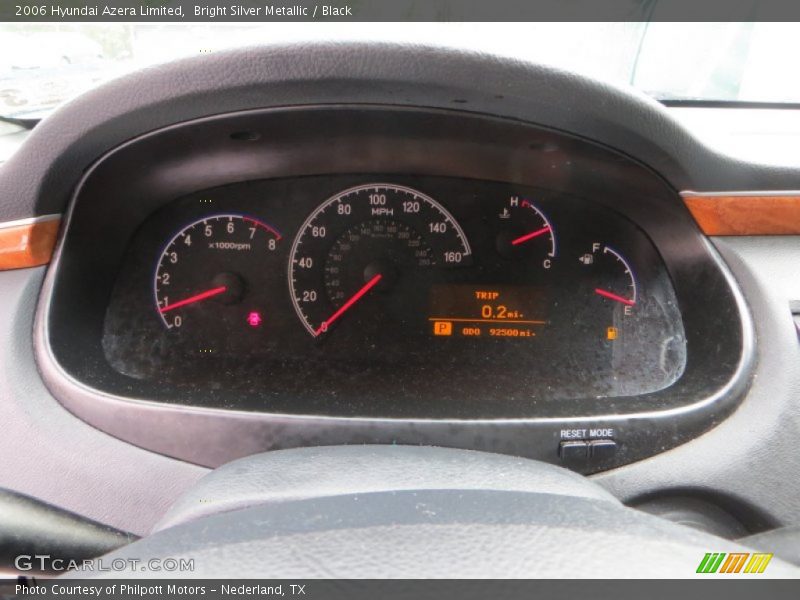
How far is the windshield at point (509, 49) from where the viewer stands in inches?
56.1

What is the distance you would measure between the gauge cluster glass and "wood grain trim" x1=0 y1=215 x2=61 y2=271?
371 millimetres

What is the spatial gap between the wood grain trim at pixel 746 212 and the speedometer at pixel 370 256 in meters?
0.66

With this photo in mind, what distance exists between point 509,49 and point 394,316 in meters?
0.89

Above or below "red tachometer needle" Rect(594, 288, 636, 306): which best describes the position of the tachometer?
below

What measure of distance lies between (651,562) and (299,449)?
2.75ft

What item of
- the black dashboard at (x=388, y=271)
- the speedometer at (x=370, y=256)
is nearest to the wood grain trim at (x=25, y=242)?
the black dashboard at (x=388, y=271)

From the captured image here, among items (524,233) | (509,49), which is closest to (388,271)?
(524,233)

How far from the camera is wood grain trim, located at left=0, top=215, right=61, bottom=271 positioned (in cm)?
158

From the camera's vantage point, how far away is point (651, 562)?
0.83 meters

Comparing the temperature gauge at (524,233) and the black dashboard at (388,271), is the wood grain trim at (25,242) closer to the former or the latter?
the black dashboard at (388,271)

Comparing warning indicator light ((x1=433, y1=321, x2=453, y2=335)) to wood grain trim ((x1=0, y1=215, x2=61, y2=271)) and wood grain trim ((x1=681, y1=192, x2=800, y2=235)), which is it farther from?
wood grain trim ((x1=0, y1=215, x2=61, y2=271))

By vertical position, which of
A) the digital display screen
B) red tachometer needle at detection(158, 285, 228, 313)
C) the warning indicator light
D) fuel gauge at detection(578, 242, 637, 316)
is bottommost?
red tachometer needle at detection(158, 285, 228, 313)

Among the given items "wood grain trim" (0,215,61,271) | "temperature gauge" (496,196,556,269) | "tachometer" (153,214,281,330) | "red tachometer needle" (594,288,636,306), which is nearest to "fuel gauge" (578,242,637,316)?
"red tachometer needle" (594,288,636,306)

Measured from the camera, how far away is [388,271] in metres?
1.99
